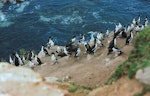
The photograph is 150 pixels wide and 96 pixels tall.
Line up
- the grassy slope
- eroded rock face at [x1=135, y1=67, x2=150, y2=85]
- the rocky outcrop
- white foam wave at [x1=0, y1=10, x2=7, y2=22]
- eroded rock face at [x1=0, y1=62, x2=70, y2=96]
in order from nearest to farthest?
1. eroded rock face at [x1=135, y1=67, x2=150, y2=85]
2. the rocky outcrop
3. the grassy slope
4. eroded rock face at [x1=0, y1=62, x2=70, y2=96]
5. white foam wave at [x1=0, y1=10, x2=7, y2=22]

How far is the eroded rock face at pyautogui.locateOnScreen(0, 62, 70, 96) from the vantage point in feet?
59.7

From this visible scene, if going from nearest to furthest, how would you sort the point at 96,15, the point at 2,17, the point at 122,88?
the point at 122,88
the point at 96,15
the point at 2,17

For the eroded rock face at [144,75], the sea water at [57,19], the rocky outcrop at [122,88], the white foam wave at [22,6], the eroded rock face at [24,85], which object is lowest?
the sea water at [57,19]

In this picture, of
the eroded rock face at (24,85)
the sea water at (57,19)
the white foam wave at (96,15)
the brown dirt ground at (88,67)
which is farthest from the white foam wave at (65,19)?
the eroded rock face at (24,85)

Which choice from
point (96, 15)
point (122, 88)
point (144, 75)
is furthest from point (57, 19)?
point (144, 75)

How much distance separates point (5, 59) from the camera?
38.2 meters

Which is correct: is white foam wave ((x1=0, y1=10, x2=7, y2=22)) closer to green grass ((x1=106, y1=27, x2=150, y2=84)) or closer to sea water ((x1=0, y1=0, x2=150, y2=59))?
sea water ((x1=0, y1=0, x2=150, y2=59))

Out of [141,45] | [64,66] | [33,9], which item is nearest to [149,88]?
[141,45]

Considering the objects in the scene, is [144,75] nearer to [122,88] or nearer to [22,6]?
[122,88]

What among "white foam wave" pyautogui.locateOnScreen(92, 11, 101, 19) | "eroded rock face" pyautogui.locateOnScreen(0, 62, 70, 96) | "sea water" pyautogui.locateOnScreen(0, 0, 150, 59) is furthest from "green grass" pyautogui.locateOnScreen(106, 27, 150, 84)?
"white foam wave" pyautogui.locateOnScreen(92, 11, 101, 19)

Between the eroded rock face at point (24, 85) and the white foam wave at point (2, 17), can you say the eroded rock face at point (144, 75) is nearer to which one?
the eroded rock face at point (24, 85)

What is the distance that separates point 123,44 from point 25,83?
550 inches

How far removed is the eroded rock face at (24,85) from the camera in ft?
59.7

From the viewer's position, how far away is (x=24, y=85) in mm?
18672
